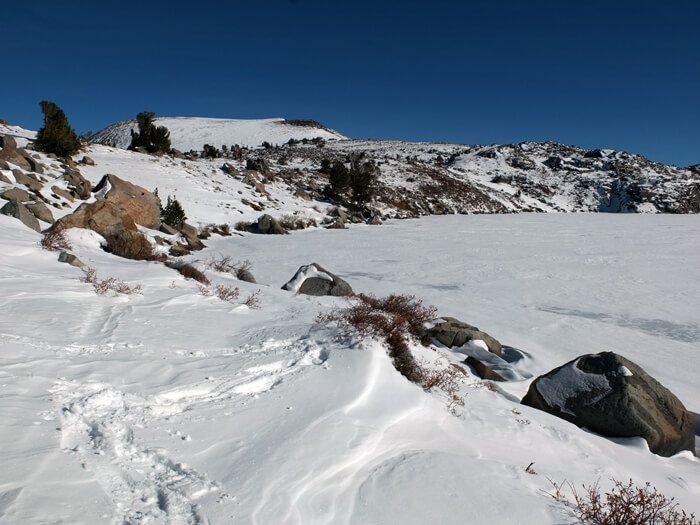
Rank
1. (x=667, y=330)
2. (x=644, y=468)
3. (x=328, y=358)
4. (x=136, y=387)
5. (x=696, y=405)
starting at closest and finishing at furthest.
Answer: (x=136, y=387), (x=644, y=468), (x=328, y=358), (x=696, y=405), (x=667, y=330)

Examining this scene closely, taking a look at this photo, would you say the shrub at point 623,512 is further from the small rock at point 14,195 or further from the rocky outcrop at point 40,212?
the small rock at point 14,195

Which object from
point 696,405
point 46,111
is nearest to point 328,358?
point 696,405

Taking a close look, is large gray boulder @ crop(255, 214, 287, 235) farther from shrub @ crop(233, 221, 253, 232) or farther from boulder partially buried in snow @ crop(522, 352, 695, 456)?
boulder partially buried in snow @ crop(522, 352, 695, 456)

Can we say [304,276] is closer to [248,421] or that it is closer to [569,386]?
[569,386]

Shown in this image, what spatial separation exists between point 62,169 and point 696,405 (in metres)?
21.6

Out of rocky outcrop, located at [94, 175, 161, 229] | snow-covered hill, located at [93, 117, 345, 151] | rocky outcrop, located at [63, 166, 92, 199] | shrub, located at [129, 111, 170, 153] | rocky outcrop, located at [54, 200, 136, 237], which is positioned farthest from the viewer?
snow-covered hill, located at [93, 117, 345, 151]

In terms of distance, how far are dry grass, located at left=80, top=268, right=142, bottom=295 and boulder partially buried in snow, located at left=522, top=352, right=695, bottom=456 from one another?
18.5 feet

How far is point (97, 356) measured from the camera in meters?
4.02

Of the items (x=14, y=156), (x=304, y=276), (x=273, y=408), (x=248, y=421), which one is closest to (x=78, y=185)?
(x=14, y=156)

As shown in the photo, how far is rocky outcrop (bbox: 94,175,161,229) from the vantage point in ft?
49.8

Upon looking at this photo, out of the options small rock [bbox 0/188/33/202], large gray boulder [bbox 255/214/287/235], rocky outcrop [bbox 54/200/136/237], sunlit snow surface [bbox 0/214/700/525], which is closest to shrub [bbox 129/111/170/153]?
large gray boulder [bbox 255/214/287/235]

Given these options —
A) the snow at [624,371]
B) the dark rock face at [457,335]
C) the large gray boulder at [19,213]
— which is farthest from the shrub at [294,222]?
the snow at [624,371]

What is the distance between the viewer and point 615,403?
5.14 m

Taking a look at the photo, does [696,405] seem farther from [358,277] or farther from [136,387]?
[358,277]
